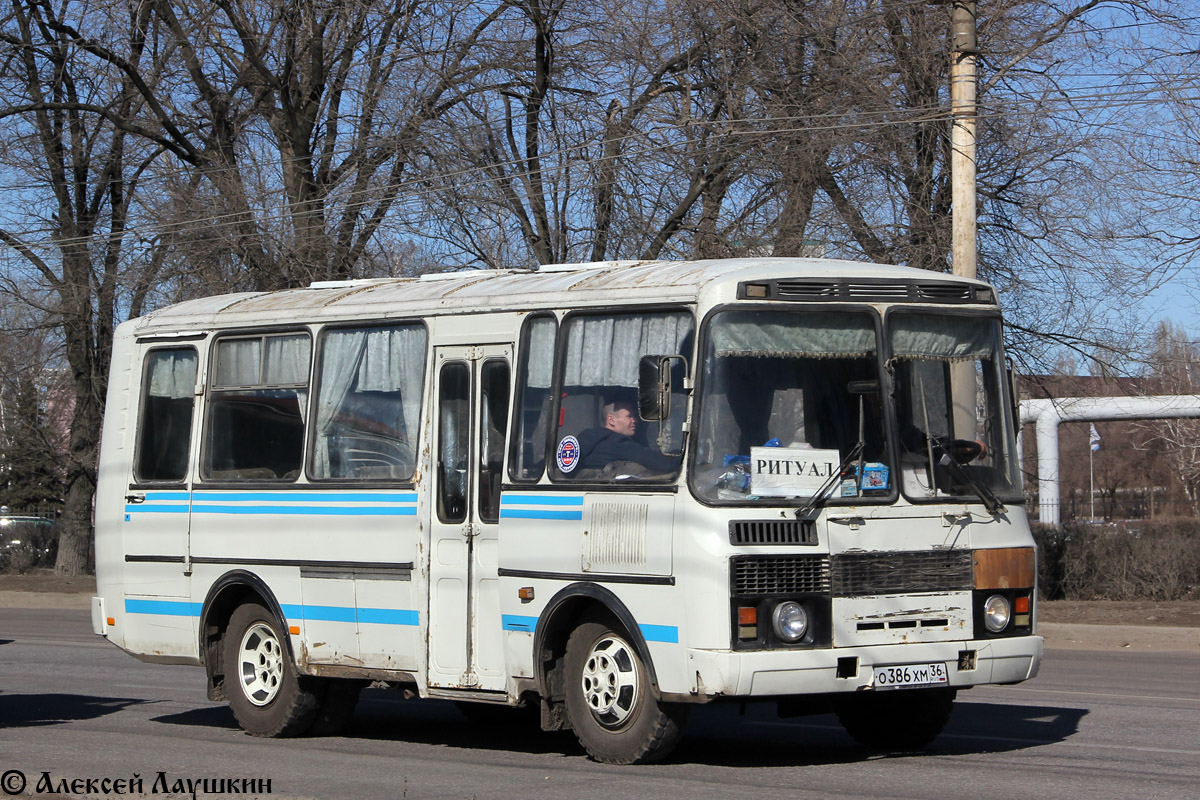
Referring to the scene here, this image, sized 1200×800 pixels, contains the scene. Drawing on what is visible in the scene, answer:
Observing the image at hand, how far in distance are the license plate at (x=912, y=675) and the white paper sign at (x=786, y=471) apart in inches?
41.9

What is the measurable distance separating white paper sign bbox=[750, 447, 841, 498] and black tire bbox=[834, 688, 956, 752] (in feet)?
5.08

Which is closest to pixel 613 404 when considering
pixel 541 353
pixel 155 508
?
pixel 541 353

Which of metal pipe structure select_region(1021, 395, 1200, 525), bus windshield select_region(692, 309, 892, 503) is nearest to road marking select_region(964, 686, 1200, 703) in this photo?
bus windshield select_region(692, 309, 892, 503)

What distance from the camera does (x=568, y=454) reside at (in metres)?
9.37

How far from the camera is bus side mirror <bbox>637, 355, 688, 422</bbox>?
8.56 meters

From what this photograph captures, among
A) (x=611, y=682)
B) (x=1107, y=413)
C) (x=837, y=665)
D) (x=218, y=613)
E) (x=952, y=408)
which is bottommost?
(x=611, y=682)

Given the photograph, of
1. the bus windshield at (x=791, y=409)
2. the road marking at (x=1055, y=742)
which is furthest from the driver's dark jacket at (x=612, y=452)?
the road marking at (x=1055, y=742)

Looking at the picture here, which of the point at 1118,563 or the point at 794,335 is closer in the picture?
the point at 794,335

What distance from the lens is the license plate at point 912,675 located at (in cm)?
856

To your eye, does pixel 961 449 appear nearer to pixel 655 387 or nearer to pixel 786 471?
pixel 786 471

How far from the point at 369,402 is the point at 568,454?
198 cm

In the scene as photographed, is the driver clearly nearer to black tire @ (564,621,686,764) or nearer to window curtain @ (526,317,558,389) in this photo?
window curtain @ (526,317,558,389)

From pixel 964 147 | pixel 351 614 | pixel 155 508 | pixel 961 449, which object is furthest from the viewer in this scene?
pixel 964 147

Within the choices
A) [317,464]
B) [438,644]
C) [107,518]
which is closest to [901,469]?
[438,644]
